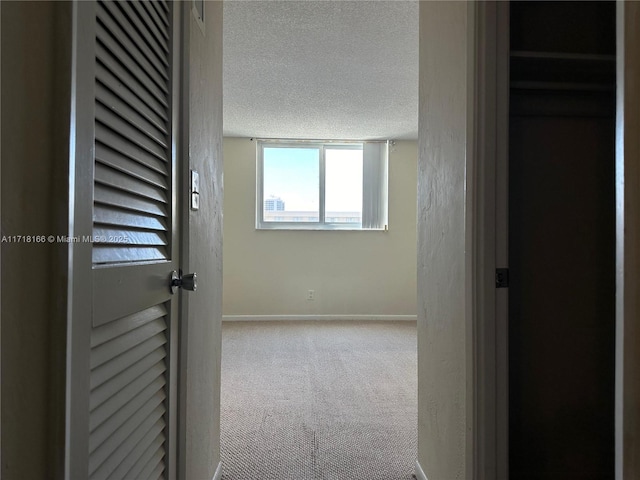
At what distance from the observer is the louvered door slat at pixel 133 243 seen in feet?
2.10

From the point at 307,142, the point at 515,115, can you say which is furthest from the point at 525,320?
the point at 307,142

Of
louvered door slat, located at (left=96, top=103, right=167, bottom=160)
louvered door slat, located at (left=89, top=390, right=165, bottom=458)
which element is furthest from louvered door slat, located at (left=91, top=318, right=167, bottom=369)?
louvered door slat, located at (left=96, top=103, right=167, bottom=160)

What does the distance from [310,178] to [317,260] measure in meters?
1.06

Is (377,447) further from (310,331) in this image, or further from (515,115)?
(310,331)

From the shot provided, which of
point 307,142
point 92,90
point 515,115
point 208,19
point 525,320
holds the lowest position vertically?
point 525,320

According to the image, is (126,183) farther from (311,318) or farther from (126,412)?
(311,318)

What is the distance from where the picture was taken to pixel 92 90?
22.9 inches

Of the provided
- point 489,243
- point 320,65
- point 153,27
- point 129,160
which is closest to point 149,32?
point 153,27

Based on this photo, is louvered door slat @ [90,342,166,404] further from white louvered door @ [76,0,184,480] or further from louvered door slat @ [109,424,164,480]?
louvered door slat @ [109,424,164,480]

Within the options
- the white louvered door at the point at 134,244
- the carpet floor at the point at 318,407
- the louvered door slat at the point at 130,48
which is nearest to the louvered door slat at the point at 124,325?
the white louvered door at the point at 134,244

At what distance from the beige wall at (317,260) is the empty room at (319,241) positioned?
0.02 m

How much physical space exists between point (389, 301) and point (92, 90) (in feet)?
16.2

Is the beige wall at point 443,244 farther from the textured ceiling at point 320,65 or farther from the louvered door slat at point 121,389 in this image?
the louvered door slat at point 121,389

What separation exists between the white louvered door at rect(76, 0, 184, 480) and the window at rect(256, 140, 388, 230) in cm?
417
